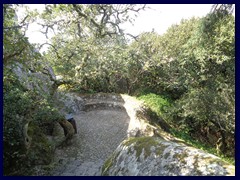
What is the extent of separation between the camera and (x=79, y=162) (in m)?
5.40

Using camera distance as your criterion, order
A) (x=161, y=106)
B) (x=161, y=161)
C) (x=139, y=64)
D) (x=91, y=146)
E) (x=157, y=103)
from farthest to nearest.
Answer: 1. (x=139, y=64)
2. (x=157, y=103)
3. (x=161, y=106)
4. (x=91, y=146)
5. (x=161, y=161)

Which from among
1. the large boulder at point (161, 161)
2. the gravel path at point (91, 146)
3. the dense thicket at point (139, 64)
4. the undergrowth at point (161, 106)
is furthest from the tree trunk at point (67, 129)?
the undergrowth at point (161, 106)

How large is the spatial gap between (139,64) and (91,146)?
8011 mm

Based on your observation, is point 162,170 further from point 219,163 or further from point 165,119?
point 165,119

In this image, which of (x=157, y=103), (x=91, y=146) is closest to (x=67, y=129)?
(x=91, y=146)

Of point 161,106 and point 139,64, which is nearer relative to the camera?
point 161,106

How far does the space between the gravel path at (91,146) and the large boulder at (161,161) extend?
60 centimetres

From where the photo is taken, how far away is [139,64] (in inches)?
533

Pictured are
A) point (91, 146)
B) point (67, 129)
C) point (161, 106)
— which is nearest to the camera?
point (91, 146)

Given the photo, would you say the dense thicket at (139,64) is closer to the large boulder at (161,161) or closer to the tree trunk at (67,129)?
the tree trunk at (67,129)

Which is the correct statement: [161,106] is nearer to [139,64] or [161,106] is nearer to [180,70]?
[180,70]

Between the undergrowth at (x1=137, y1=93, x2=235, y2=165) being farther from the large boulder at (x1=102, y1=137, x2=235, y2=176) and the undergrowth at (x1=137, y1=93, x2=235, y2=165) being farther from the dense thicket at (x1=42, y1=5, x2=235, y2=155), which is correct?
the large boulder at (x1=102, y1=137, x2=235, y2=176)

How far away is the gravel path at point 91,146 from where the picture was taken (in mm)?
4957

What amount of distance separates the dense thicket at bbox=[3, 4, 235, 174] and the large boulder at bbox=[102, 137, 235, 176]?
2.41 m
